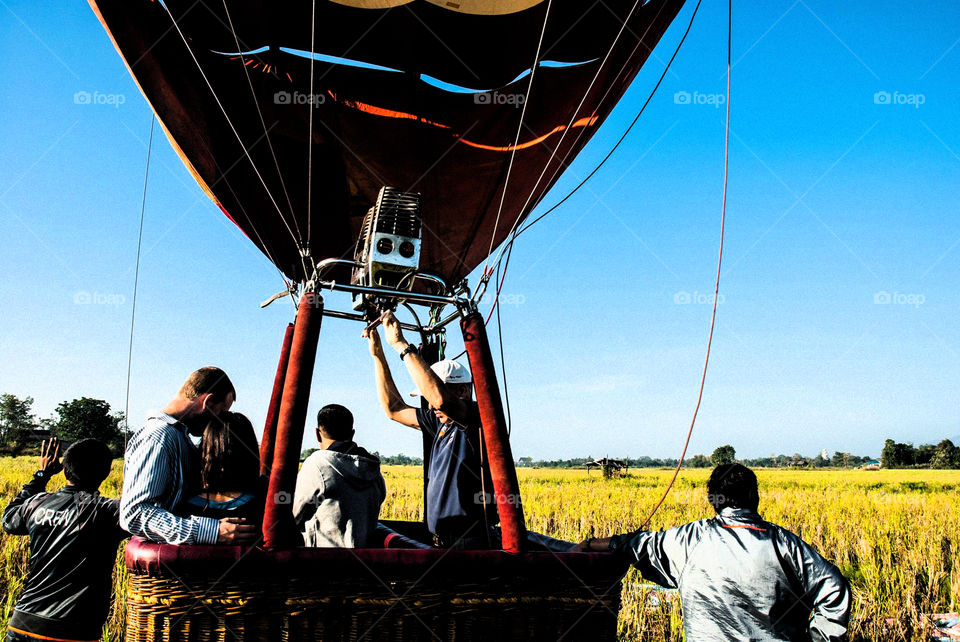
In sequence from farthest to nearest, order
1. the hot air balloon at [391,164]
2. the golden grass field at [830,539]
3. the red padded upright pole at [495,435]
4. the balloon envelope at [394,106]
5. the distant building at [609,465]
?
the distant building at [609,465] → the golden grass field at [830,539] → the balloon envelope at [394,106] → the red padded upright pole at [495,435] → the hot air balloon at [391,164]

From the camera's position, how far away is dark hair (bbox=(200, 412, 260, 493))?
2.23 meters

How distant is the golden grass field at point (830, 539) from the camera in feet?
14.2

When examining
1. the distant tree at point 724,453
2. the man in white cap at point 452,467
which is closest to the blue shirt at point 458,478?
the man in white cap at point 452,467

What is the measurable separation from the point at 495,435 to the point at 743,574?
3.20 feet

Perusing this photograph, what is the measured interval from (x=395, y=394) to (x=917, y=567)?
5013 millimetres

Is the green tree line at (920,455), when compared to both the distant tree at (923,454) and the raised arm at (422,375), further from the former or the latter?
the raised arm at (422,375)

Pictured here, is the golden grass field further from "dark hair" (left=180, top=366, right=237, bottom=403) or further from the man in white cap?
"dark hair" (left=180, top=366, right=237, bottom=403)

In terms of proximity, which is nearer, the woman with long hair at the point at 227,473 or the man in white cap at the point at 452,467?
the woman with long hair at the point at 227,473

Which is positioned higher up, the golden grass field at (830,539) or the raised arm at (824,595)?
the raised arm at (824,595)

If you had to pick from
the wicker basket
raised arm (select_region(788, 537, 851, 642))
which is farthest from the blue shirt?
raised arm (select_region(788, 537, 851, 642))

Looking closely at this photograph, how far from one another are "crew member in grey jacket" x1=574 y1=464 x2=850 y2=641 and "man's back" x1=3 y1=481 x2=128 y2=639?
1862 millimetres

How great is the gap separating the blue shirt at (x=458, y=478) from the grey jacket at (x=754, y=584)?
2.10 ft

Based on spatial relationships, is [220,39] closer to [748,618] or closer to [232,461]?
[232,461]

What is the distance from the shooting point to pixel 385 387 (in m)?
3.45
